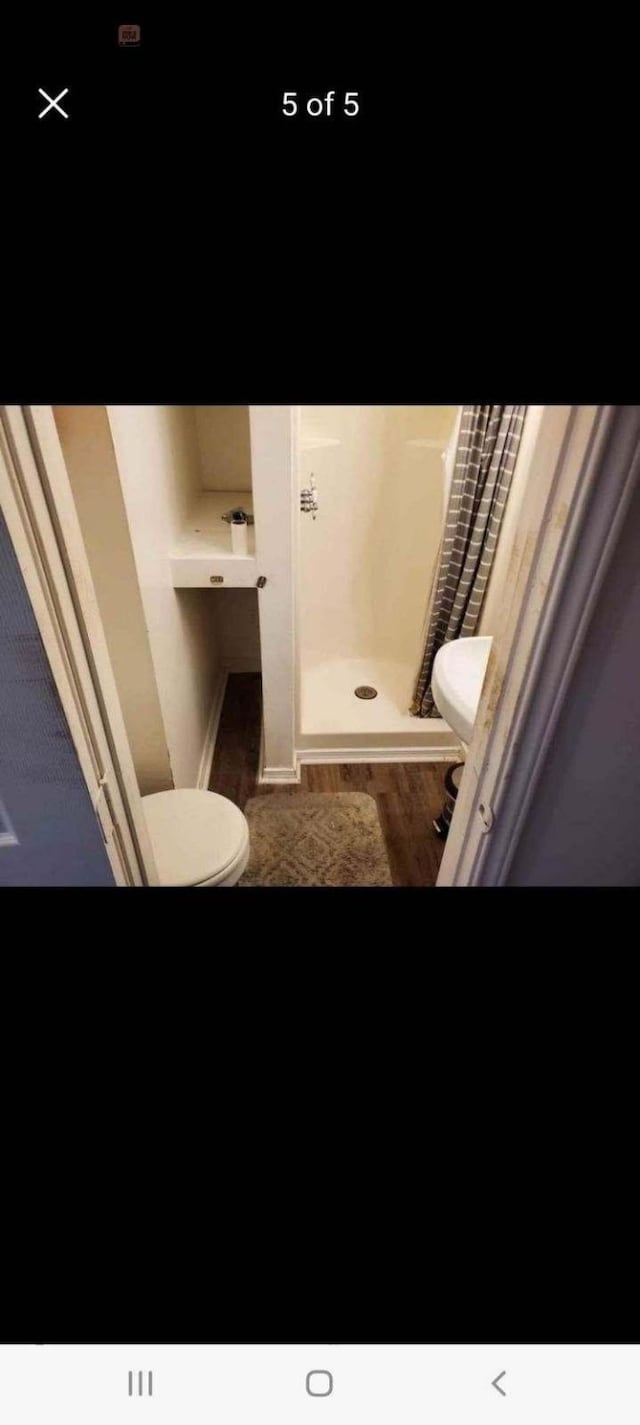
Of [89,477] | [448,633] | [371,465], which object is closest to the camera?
[89,477]

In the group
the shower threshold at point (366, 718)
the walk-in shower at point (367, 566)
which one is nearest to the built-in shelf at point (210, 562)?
the walk-in shower at point (367, 566)

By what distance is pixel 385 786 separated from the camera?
2.14 m

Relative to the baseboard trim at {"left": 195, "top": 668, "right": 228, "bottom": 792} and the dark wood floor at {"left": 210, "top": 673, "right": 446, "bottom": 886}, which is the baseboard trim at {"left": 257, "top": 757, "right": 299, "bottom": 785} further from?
the baseboard trim at {"left": 195, "top": 668, "right": 228, "bottom": 792}

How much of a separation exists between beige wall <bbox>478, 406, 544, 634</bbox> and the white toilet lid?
88 cm

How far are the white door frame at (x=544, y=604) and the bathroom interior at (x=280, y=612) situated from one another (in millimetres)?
572

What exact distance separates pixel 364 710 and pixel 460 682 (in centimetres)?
105

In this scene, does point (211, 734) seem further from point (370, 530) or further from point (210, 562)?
point (370, 530)

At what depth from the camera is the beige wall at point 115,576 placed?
1125mm

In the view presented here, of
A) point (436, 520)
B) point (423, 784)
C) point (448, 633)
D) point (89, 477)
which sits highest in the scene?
point (89, 477)

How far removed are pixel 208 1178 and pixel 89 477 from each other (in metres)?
1.18

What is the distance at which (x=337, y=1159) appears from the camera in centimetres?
31
